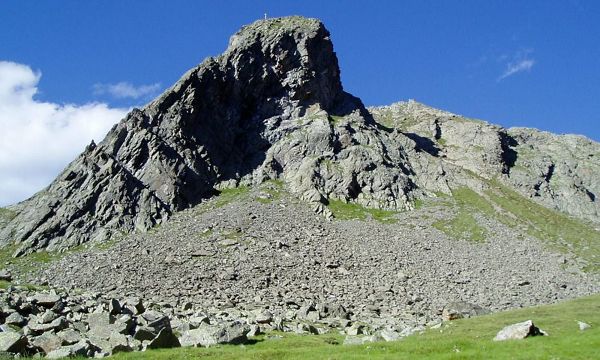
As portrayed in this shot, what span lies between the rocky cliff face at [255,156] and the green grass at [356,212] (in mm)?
2736

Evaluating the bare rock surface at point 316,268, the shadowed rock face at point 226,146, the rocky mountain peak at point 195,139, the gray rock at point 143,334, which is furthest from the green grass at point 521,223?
the gray rock at point 143,334

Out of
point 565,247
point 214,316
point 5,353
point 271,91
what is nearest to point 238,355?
point 5,353

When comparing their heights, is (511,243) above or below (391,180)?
below

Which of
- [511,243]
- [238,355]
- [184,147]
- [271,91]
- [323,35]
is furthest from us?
[323,35]

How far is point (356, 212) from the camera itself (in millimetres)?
122375

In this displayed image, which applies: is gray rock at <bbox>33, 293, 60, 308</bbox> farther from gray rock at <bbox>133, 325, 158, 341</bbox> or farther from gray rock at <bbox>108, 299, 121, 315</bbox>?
gray rock at <bbox>133, 325, 158, 341</bbox>

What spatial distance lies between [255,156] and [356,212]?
123ft

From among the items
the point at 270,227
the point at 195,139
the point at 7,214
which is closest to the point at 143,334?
the point at 270,227

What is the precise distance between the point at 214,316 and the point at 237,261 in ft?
93.5

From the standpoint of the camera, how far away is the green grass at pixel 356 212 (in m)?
118

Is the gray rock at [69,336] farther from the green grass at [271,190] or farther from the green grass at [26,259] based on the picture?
the green grass at [271,190]

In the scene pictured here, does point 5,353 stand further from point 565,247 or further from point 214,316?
point 565,247

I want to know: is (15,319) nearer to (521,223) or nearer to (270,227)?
(270,227)

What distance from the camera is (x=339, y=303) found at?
71.1 m
